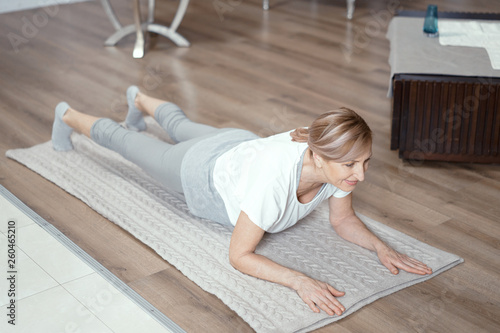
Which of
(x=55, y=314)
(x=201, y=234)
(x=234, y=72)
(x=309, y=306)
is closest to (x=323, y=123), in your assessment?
(x=309, y=306)

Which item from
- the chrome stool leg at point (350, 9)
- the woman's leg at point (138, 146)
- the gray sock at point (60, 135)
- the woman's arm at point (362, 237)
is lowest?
the woman's arm at point (362, 237)

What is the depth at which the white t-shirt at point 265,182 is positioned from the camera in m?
1.78

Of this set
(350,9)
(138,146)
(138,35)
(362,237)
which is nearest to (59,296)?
(138,146)

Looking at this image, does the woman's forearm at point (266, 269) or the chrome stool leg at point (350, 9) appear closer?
the woman's forearm at point (266, 269)

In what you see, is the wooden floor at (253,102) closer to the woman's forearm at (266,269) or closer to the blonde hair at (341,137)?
the woman's forearm at (266,269)

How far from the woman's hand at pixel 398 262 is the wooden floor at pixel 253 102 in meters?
0.06

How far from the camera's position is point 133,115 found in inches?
110

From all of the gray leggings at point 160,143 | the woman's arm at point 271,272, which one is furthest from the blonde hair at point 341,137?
the gray leggings at point 160,143

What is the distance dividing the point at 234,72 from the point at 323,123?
2.10 metres

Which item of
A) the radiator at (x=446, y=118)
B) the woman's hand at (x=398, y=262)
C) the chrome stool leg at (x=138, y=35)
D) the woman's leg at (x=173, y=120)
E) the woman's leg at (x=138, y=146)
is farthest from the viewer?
the chrome stool leg at (x=138, y=35)

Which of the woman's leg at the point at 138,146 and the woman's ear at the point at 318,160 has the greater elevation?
the woman's ear at the point at 318,160

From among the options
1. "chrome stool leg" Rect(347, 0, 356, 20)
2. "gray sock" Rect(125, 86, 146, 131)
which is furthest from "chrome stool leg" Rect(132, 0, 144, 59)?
"chrome stool leg" Rect(347, 0, 356, 20)

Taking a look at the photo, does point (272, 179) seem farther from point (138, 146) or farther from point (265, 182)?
point (138, 146)

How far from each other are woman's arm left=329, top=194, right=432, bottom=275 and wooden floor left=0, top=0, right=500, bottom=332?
0.26 feet
